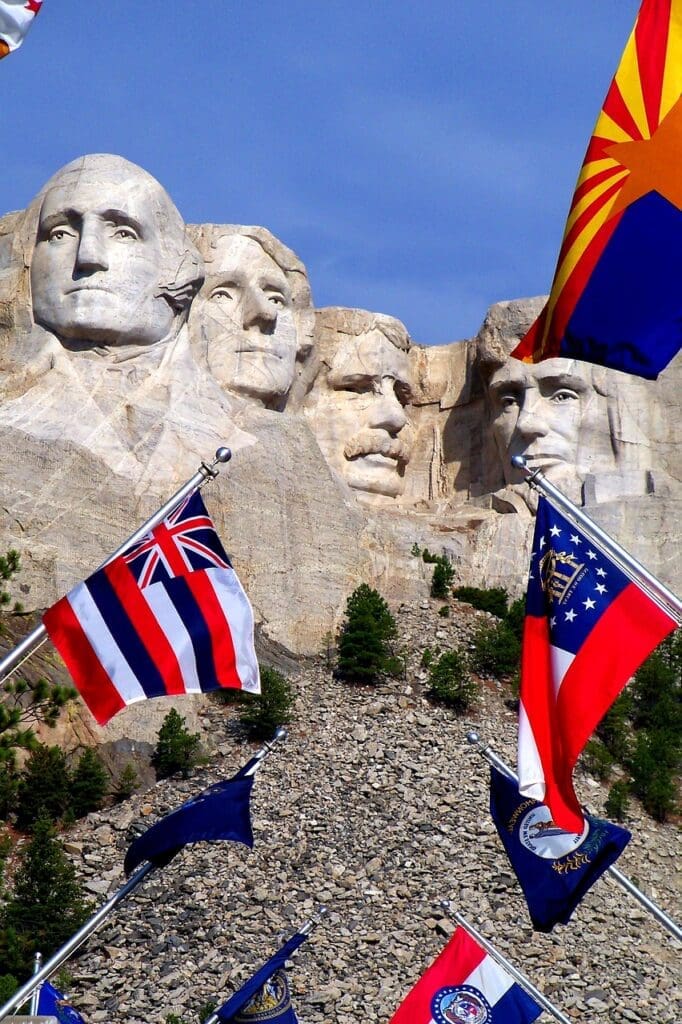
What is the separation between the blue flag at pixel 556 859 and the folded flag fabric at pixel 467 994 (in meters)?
1.28

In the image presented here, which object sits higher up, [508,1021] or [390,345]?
[390,345]

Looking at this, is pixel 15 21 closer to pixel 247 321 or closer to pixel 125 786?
pixel 125 786

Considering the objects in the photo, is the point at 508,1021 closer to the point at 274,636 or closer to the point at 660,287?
the point at 660,287

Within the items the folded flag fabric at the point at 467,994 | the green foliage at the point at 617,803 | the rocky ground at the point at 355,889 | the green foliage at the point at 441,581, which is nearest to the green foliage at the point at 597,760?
the rocky ground at the point at 355,889

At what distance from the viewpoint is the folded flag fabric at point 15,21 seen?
14188mm

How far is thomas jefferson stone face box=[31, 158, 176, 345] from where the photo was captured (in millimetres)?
29734

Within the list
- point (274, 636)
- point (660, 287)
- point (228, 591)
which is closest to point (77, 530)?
point (274, 636)

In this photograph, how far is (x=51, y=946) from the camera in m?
22.6

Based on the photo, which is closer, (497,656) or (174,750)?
(174,750)

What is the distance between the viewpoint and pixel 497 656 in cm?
3003

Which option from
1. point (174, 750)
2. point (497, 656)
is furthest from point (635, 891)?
point (497, 656)

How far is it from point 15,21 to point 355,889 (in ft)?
38.8

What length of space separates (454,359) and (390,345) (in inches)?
55.2

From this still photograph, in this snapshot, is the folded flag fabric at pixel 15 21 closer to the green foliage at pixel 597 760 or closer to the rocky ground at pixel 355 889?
the rocky ground at pixel 355 889
